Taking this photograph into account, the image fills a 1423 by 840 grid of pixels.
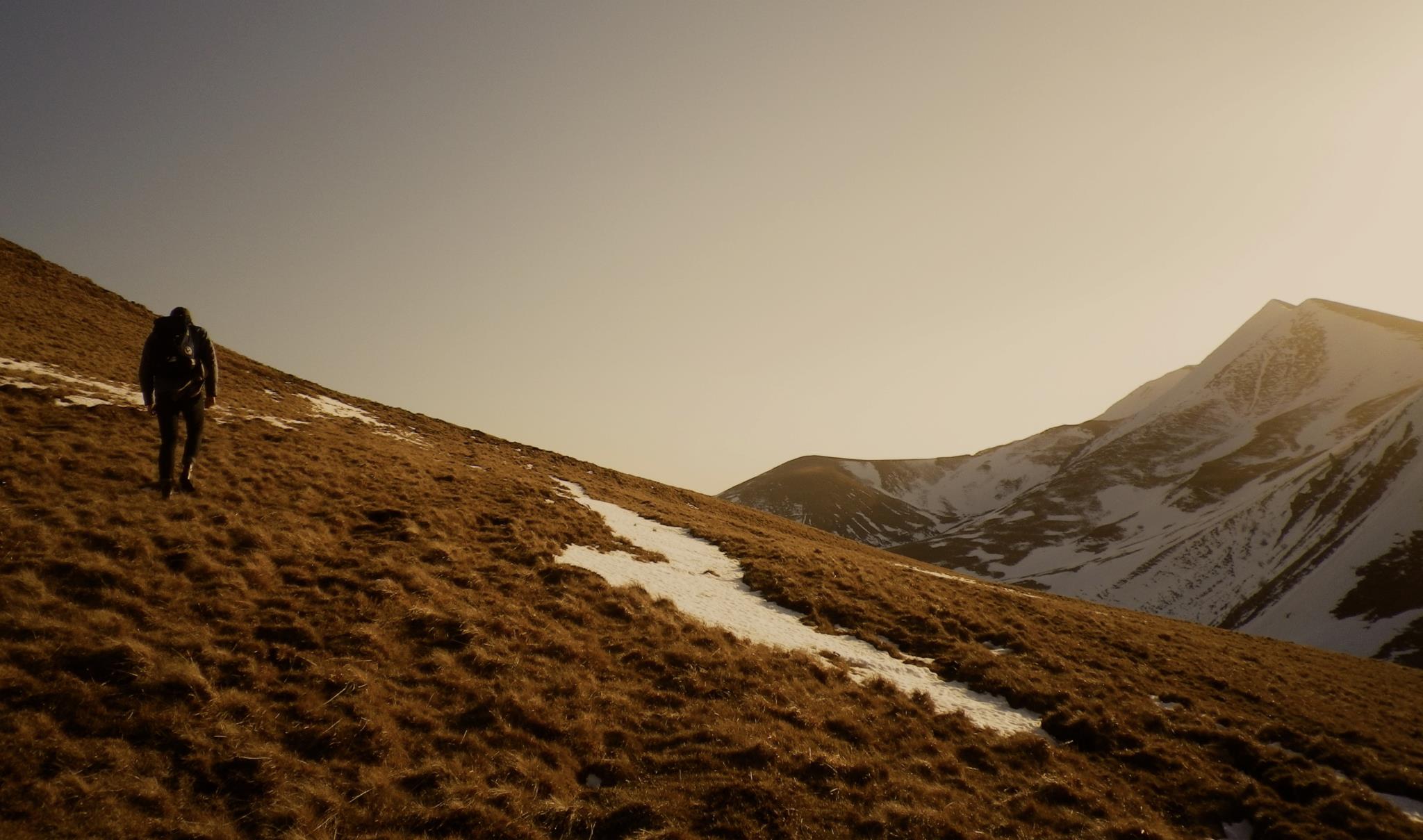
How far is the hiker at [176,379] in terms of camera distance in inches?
502

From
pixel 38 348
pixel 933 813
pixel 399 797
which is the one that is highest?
pixel 38 348

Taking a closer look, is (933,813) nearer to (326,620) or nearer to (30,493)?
(326,620)

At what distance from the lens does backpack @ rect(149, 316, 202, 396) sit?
504 inches

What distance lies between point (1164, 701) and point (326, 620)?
23.0m

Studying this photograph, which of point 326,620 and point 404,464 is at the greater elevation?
point 404,464

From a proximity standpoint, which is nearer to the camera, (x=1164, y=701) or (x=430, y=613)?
(x=430, y=613)

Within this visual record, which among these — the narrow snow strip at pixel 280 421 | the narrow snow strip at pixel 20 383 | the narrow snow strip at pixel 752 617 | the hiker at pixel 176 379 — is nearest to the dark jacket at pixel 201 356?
the hiker at pixel 176 379

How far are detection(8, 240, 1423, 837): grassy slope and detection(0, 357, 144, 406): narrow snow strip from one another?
83.6 inches

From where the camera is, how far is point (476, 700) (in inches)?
387

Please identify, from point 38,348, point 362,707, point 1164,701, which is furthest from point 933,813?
point 38,348

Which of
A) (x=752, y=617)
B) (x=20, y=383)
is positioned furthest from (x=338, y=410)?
(x=752, y=617)

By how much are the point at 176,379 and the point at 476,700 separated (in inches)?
403

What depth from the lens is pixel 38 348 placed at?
24.4 metres

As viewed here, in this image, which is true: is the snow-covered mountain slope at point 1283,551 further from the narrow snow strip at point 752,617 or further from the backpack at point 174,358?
the backpack at point 174,358
